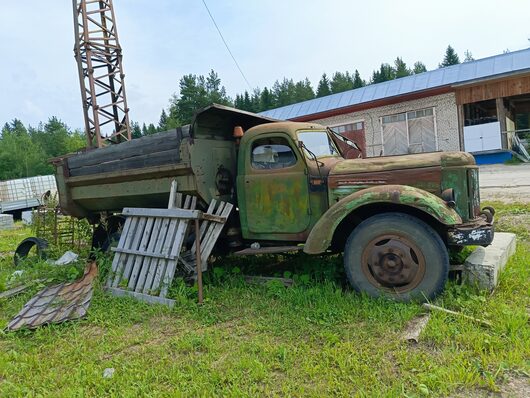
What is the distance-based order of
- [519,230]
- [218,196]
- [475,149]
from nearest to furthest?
[218,196], [519,230], [475,149]

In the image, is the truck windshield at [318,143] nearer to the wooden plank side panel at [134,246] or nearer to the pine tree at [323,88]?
the wooden plank side panel at [134,246]

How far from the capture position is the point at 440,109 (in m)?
18.2

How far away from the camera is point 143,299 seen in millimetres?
4410

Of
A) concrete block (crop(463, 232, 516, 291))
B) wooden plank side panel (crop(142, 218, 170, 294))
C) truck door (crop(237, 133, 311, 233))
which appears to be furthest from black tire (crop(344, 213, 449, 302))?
wooden plank side panel (crop(142, 218, 170, 294))

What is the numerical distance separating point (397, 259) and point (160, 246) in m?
2.60

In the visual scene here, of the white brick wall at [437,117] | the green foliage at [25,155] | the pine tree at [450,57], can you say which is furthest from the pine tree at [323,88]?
the white brick wall at [437,117]

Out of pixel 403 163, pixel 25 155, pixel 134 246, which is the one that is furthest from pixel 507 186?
pixel 25 155

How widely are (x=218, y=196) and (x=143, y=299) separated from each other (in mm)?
1478

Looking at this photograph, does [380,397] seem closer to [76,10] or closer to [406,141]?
[76,10]

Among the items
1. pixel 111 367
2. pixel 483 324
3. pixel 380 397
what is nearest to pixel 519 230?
pixel 483 324

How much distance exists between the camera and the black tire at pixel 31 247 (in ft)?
22.4

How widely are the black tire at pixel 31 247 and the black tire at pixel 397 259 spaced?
213 inches

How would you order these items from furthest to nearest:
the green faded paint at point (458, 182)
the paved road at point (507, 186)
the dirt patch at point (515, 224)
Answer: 1. the paved road at point (507, 186)
2. the dirt patch at point (515, 224)
3. the green faded paint at point (458, 182)

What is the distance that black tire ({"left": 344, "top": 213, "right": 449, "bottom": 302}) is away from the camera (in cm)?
362
